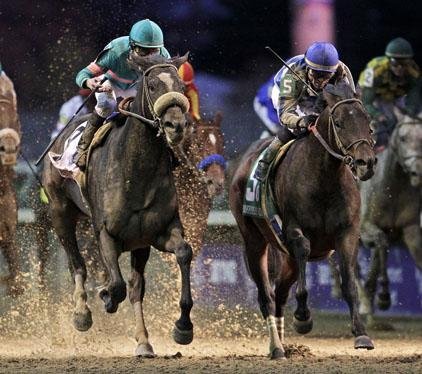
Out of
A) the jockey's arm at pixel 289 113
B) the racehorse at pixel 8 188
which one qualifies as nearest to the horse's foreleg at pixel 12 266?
the racehorse at pixel 8 188

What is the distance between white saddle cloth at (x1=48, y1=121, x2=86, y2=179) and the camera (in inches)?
411

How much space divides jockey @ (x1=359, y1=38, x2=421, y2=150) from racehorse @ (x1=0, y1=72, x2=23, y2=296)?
355 centimetres

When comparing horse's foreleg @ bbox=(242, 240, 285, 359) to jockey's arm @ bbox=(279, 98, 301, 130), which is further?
horse's foreleg @ bbox=(242, 240, 285, 359)

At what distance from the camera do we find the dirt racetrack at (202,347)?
9008 mm

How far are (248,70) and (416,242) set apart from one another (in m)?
3.25

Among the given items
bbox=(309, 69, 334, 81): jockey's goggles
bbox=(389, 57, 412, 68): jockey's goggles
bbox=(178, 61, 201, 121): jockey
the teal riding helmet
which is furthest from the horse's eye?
bbox=(389, 57, 412, 68): jockey's goggles

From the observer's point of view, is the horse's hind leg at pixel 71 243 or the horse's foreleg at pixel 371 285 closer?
the horse's hind leg at pixel 71 243

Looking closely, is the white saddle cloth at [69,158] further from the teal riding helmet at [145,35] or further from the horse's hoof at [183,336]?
the horse's hoof at [183,336]

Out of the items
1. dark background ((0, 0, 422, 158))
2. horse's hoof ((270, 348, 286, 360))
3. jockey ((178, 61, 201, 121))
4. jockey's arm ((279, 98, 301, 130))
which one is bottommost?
horse's hoof ((270, 348, 286, 360))

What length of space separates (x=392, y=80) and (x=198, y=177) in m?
3.23

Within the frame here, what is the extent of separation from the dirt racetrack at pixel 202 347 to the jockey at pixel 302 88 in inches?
54.0

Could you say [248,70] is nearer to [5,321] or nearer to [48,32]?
[48,32]

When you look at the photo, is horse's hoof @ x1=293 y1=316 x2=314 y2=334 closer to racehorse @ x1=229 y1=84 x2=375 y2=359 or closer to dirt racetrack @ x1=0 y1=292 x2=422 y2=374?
racehorse @ x1=229 y1=84 x2=375 y2=359

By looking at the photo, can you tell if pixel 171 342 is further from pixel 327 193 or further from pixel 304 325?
pixel 327 193
